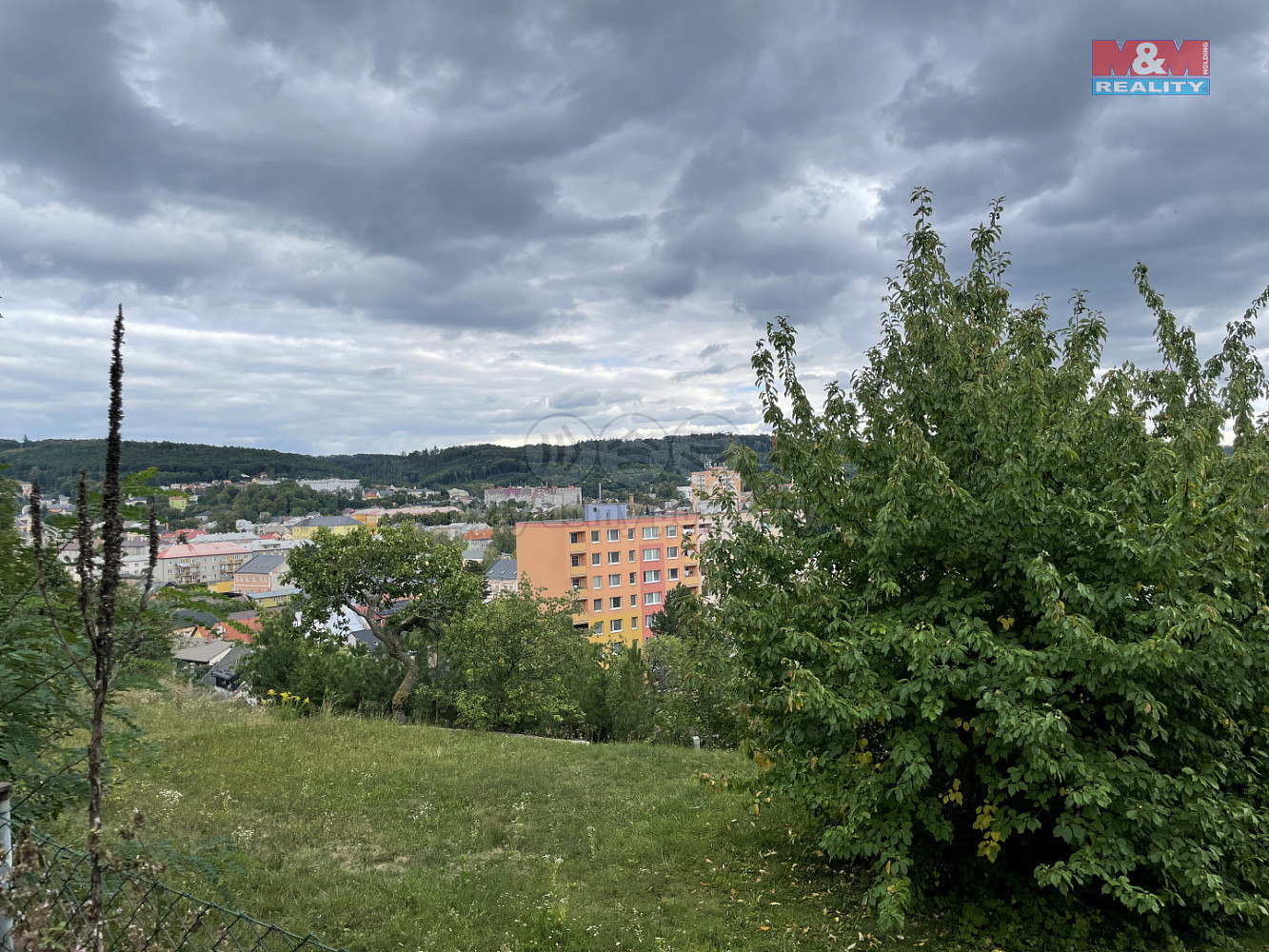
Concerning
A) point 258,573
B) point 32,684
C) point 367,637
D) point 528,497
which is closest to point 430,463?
point 528,497

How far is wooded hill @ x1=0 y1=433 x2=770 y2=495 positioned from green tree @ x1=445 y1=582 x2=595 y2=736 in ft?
14.9

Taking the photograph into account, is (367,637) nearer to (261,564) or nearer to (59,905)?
(261,564)

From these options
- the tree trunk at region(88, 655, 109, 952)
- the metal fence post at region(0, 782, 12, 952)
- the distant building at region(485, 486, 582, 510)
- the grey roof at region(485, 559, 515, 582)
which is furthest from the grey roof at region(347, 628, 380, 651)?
the tree trunk at region(88, 655, 109, 952)

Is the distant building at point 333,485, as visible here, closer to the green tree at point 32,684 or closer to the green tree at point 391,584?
the green tree at point 391,584

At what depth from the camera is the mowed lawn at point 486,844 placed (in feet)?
18.2

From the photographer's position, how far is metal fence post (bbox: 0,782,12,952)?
2.55m

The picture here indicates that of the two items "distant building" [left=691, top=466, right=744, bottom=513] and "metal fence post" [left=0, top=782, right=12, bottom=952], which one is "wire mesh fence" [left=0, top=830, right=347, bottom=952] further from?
"distant building" [left=691, top=466, right=744, bottom=513]

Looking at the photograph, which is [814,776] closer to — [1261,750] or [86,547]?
[1261,750]

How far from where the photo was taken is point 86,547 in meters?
2.42

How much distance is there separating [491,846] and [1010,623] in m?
5.71

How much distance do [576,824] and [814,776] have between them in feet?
11.5

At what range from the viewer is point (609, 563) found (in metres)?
54.2

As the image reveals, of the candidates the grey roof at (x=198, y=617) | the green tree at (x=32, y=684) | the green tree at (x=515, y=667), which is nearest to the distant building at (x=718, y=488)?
the grey roof at (x=198, y=617)

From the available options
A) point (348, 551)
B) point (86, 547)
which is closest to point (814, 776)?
point (86, 547)
